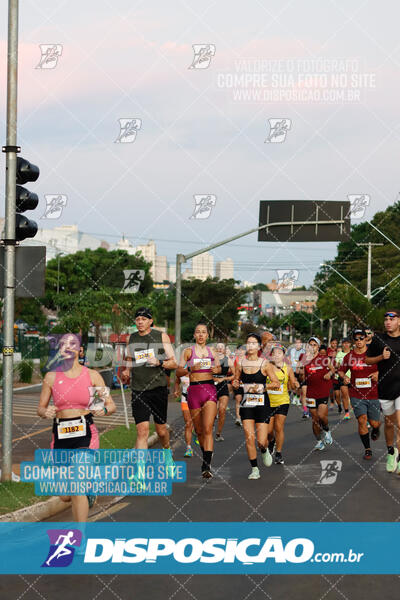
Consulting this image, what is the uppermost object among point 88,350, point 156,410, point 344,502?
point 156,410

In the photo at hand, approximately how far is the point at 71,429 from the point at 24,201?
150 inches

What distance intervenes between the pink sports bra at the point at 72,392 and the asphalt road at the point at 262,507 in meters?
1.38

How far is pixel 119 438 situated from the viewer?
14.7 m

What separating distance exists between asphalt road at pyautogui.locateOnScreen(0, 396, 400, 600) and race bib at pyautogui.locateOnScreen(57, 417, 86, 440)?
45.4 inches

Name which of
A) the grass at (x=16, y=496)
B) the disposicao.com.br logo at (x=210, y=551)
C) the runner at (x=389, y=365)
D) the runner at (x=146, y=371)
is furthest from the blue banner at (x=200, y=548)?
the runner at (x=389, y=365)

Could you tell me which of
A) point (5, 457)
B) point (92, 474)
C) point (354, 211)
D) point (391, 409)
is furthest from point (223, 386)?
point (354, 211)

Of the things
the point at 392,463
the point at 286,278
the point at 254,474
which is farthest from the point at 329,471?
the point at 286,278

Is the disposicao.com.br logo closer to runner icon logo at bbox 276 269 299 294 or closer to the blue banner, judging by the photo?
the blue banner

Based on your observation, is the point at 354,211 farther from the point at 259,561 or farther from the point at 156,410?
the point at 259,561

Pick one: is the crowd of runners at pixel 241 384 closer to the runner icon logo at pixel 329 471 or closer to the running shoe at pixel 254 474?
the running shoe at pixel 254 474

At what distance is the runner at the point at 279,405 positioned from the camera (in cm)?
1234

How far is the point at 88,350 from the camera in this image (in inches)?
1788

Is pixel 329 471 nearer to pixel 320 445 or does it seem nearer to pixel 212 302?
pixel 320 445
